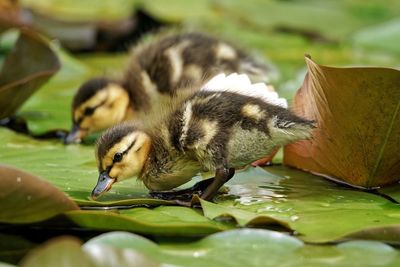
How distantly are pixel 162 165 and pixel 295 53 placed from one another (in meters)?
2.47

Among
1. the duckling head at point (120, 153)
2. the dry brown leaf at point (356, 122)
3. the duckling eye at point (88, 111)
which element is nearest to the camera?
the dry brown leaf at point (356, 122)

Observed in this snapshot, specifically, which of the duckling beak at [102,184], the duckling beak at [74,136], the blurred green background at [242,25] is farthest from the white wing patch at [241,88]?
the blurred green background at [242,25]

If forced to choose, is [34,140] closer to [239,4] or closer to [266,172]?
[266,172]

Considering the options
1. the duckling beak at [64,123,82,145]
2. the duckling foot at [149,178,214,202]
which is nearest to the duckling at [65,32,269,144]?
the duckling beak at [64,123,82,145]

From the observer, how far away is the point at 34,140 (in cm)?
271

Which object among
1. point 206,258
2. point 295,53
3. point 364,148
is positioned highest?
point 295,53

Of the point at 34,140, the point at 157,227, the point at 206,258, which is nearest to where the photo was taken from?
the point at 206,258

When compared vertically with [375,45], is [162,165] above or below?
below

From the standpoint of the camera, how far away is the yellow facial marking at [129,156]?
2123 mm

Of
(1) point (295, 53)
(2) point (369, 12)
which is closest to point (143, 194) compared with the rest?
(1) point (295, 53)

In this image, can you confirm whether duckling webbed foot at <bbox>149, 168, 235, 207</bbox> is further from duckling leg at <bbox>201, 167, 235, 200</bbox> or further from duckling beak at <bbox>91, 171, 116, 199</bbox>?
duckling beak at <bbox>91, 171, 116, 199</bbox>

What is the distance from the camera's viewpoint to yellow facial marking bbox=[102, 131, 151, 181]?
2123mm

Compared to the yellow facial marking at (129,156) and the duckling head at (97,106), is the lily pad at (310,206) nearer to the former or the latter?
the yellow facial marking at (129,156)

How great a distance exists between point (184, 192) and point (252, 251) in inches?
20.5
